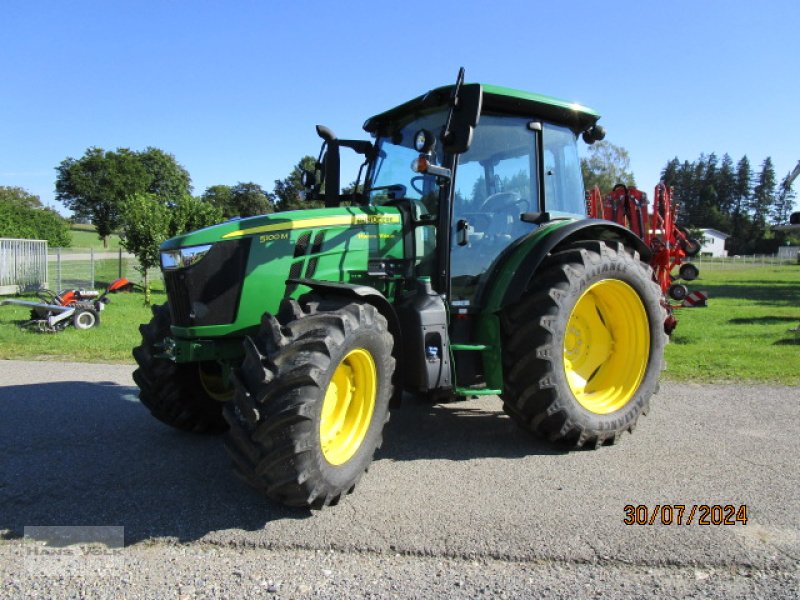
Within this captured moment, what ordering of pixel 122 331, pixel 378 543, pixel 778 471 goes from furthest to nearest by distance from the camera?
1. pixel 122 331
2. pixel 778 471
3. pixel 378 543

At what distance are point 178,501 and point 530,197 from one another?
3401 mm

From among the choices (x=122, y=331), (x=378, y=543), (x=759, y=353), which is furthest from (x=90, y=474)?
(x=759, y=353)

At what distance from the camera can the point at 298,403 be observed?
3117 millimetres

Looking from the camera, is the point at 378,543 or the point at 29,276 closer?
the point at 378,543

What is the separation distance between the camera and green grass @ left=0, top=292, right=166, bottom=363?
Answer: 891cm

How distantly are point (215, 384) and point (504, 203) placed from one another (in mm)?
2722

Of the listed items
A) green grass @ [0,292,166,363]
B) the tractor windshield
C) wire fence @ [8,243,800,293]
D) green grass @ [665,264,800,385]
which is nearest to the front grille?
the tractor windshield

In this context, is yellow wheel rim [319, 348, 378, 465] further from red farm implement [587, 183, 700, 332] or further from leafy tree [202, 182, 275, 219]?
leafy tree [202, 182, 275, 219]

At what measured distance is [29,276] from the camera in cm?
1888

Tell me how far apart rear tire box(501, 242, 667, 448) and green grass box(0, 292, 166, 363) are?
633 cm

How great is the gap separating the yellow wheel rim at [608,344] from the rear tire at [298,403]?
205cm

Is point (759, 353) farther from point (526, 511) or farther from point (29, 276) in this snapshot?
point (29, 276)

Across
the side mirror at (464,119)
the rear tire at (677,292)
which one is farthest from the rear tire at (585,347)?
the rear tire at (677,292)

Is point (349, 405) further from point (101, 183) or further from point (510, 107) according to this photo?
point (101, 183)
